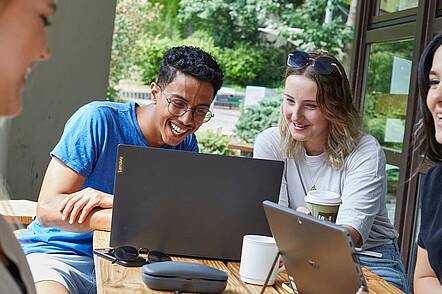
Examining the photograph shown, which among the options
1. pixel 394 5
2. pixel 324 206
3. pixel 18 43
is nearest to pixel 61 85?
pixel 394 5

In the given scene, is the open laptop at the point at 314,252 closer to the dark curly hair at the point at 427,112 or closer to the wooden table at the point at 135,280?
the wooden table at the point at 135,280

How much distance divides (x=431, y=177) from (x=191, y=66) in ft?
2.58

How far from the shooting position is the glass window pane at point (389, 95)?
4.52 m

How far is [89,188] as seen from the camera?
2205 millimetres

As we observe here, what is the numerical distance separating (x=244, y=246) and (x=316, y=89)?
78cm

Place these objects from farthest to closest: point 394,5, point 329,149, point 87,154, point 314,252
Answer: point 394,5, point 329,149, point 87,154, point 314,252

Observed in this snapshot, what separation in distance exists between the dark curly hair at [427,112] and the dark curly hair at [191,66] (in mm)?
639

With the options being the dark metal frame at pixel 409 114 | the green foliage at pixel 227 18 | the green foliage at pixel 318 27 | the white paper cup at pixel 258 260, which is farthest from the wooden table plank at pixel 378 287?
the green foliage at pixel 227 18

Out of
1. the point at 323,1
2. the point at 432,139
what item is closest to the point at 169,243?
the point at 432,139

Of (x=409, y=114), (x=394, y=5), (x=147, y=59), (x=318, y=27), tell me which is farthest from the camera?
(x=147, y=59)

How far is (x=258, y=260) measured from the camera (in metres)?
1.86

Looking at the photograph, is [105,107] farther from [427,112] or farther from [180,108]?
[427,112]

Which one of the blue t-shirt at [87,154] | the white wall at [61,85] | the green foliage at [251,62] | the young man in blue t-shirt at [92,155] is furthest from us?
the green foliage at [251,62]

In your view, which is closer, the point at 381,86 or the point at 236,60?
the point at 381,86
